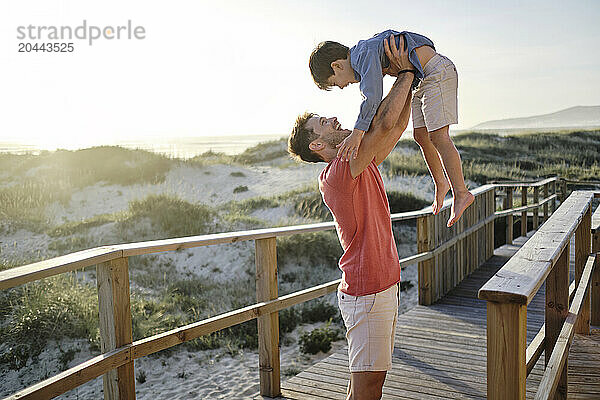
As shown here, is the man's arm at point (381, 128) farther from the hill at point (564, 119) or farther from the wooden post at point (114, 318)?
the hill at point (564, 119)

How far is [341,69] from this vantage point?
2.02 meters

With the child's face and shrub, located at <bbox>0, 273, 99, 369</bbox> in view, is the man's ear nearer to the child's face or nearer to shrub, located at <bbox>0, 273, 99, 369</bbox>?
the child's face

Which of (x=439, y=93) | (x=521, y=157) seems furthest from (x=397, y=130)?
(x=521, y=157)

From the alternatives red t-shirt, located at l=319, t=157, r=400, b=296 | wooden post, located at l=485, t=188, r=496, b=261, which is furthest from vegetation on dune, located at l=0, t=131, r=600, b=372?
red t-shirt, located at l=319, t=157, r=400, b=296

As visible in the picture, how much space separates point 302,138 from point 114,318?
1021 millimetres

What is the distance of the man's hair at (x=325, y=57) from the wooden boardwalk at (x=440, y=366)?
199cm

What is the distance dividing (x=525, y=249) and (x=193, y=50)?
17.5 meters

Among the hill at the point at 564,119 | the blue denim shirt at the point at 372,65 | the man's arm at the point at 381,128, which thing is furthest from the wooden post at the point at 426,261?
the hill at the point at 564,119

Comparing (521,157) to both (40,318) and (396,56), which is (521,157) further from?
(396,56)

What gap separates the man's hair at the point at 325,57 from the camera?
2020 millimetres

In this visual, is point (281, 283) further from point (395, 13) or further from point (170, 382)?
point (395, 13)

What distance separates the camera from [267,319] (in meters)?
3.14

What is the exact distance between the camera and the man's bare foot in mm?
2141

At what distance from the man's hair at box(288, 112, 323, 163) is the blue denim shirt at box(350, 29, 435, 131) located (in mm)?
243
